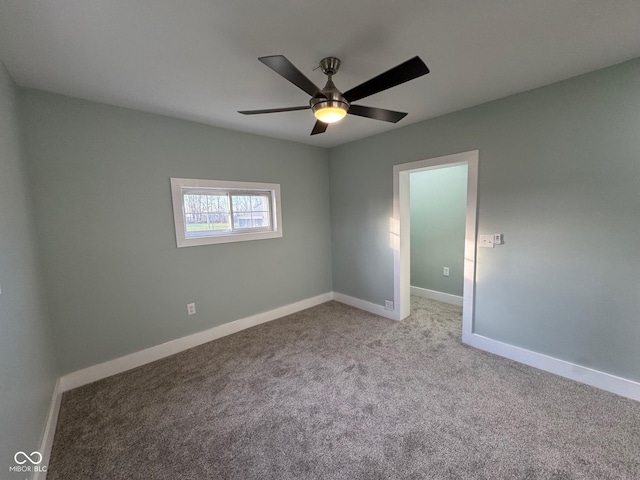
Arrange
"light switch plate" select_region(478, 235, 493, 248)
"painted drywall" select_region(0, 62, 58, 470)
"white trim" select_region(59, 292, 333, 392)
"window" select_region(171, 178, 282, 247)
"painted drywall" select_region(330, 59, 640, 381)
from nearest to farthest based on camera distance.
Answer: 1. "painted drywall" select_region(0, 62, 58, 470)
2. "painted drywall" select_region(330, 59, 640, 381)
3. "white trim" select_region(59, 292, 333, 392)
4. "light switch plate" select_region(478, 235, 493, 248)
5. "window" select_region(171, 178, 282, 247)

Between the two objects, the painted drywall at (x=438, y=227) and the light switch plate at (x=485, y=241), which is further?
the painted drywall at (x=438, y=227)

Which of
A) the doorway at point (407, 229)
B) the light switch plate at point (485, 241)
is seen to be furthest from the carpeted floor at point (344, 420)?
the light switch plate at point (485, 241)

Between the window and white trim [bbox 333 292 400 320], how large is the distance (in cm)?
147

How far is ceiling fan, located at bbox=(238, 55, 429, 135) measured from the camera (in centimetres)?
121

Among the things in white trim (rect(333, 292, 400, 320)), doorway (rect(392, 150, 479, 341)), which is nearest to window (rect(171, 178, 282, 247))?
white trim (rect(333, 292, 400, 320))

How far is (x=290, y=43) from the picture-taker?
Answer: 1469 millimetres

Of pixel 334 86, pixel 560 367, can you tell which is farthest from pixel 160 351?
pixel 560 367

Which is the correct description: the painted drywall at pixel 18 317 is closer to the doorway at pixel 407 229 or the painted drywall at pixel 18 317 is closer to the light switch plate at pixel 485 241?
the doorway at pixel 407 229

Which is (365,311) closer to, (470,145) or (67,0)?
(470,145)

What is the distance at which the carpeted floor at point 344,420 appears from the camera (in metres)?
1.41

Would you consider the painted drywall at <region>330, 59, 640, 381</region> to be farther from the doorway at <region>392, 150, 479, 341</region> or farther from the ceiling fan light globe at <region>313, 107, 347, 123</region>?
the ceiling fan light globe at <region>313, 107, 347, 123</region>

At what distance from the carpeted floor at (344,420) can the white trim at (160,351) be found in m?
0.09

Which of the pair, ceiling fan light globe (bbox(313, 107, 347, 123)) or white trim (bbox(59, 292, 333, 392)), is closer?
ceiling fan light globe (bbox(313, 107, 347, 123))

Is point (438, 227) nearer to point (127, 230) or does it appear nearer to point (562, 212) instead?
point (562, 212)
